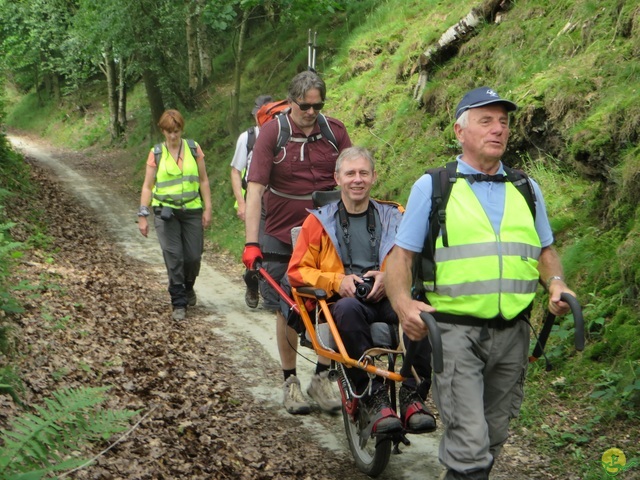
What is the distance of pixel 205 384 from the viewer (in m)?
7.45

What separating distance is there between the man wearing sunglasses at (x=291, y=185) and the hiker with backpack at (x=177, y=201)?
309cm

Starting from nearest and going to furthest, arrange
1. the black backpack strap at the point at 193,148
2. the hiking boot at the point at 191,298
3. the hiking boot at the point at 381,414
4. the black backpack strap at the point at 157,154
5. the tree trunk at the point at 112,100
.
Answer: the hiking boot at the point at 381,414
the black backpack strap at the point at 157,154
the black backpack strap at the point at 193,148
the hiking boot at the point at 191,298
the tree trunk at the point at 112,100

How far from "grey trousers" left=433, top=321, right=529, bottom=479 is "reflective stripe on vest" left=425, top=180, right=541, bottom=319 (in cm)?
15

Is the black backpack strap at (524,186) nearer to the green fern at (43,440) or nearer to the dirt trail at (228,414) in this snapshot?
the dirt trail at (228,414)

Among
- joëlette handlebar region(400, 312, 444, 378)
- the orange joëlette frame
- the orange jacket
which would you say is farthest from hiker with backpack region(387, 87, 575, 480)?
the orange jacket

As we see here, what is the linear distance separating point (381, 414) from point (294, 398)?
2.03m

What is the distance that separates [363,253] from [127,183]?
22.1 meters

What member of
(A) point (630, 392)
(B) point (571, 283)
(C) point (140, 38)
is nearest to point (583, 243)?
(B) point (571, 283)

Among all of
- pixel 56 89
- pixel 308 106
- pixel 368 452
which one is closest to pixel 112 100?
pixel 56 89

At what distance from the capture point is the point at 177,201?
1006 cm

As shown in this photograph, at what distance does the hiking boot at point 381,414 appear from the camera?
491 cm

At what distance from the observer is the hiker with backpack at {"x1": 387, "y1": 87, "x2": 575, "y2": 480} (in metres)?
3.98

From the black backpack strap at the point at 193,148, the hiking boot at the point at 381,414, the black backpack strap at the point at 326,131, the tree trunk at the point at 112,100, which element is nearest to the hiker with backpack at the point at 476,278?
the hiking boot at the point at 381,414

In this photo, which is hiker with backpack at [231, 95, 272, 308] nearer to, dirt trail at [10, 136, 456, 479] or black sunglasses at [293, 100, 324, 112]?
dirt trail at [10, 136, 456, 479]
